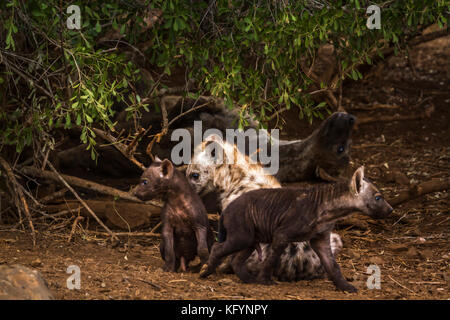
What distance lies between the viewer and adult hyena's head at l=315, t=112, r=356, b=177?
24.4 feet

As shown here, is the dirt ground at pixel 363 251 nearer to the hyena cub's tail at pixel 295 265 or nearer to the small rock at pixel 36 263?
the small rock at pixel 36 263

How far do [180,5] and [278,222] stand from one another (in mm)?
1957

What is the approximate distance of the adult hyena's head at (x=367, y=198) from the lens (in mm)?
5051

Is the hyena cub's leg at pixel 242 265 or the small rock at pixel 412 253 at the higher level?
the hyena cub's leg at pixel 242 265

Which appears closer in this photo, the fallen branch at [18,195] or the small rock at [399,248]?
the fallen branch at [18,195]

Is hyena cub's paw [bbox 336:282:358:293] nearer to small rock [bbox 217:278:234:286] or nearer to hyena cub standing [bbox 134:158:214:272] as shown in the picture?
small rock [bbox 217:278:234:286]

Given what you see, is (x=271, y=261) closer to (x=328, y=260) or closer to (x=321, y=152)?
(x=328, y=260)

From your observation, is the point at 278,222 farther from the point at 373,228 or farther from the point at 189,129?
the point at 189,129

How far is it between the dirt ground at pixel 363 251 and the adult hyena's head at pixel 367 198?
0.66 metres

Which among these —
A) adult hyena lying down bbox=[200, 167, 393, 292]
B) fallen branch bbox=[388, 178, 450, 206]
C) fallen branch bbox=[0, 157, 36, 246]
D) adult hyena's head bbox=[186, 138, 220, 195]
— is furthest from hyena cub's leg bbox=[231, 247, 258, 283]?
fallen branch bbox=[388, 178, 450, 206]

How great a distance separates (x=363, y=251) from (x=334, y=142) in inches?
58.2

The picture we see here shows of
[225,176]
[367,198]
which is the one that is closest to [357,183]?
[367,198]

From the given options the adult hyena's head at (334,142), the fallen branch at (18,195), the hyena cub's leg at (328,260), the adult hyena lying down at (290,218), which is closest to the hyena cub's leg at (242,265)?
the adult hyena lying down at (290,218)

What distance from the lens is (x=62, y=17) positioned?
537cm
